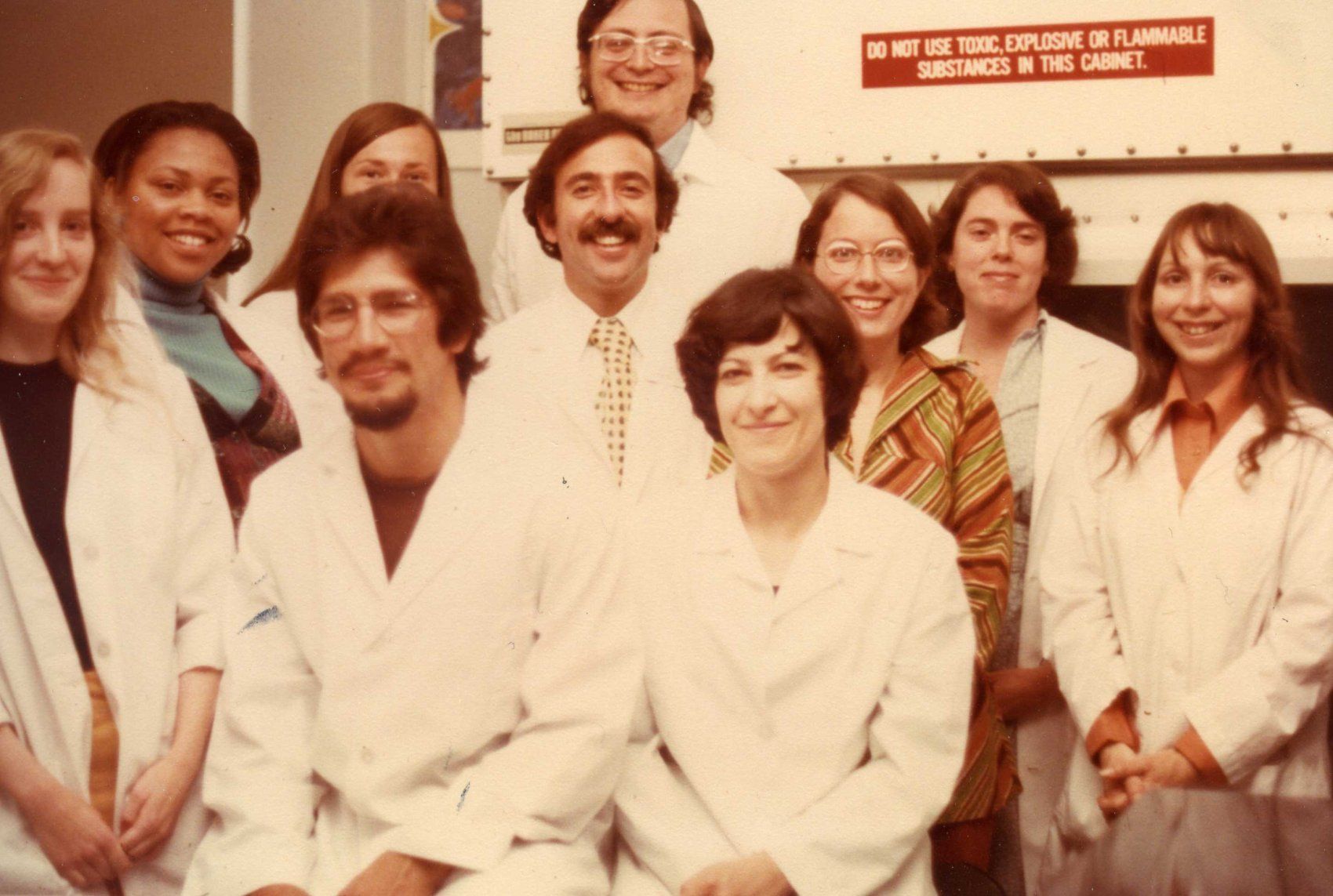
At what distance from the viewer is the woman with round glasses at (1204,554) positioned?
1.74 meters

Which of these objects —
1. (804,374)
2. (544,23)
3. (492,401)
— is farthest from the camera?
(544,23)

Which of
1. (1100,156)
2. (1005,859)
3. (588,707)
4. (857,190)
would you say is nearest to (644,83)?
(857,190)

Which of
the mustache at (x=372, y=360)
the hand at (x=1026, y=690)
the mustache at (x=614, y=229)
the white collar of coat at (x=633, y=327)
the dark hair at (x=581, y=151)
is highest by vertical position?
the dark hair at (x=581, y=151)

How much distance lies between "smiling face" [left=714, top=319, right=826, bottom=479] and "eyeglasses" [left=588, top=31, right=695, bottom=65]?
488mm

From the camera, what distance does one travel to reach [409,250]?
174cm

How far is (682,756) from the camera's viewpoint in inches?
67.1

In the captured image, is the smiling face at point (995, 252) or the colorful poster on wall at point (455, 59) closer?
the smiling face at point (995, 252)

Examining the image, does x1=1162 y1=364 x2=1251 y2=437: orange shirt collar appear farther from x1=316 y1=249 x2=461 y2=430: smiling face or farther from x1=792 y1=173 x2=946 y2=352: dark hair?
x1=316 y1=249 x2=461 y2=430: smiling face

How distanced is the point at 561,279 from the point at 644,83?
31cm

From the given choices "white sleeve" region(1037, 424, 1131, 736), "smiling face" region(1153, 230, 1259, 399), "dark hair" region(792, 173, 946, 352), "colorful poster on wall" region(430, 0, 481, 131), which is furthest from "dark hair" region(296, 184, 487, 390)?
"smiling face" region(1153, 230, 1259, 399)

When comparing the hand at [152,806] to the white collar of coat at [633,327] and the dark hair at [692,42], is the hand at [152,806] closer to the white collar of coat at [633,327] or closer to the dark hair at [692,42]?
the white collar of coat at [633,327]

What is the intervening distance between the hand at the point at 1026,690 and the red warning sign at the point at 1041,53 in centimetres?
88

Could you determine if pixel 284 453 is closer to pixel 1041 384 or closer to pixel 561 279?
pixel 561 279

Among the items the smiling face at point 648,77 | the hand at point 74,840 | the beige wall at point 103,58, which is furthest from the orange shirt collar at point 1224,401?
the hand at point 74,840
